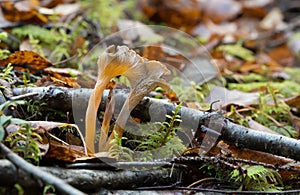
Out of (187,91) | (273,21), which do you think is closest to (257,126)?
(187,91)

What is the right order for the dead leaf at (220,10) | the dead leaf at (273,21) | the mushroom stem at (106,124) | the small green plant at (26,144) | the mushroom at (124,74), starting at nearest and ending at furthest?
the small green plant at (26,144), the mushroom at (124,74), the mushroom stem at (106,124), the dead leaf at (220,10), the dead leaf at (273,21)

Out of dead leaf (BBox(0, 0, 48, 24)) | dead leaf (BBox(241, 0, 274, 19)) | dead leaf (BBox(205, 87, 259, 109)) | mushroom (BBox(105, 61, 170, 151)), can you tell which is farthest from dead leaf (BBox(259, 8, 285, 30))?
mushroom (BBox(105, 61, 170, 151))

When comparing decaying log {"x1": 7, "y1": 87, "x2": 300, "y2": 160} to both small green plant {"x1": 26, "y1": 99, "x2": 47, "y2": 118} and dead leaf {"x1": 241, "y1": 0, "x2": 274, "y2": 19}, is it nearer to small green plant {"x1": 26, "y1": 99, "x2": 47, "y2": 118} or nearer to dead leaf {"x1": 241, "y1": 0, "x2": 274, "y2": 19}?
small green plant {"x1": 26, "y1": 99, "x2": 47, "y2": 118}

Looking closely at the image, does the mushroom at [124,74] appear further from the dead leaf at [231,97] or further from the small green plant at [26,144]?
the dead leaf at [231,97]

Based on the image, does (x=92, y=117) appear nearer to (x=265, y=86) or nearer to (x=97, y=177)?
(x=97, y=177)

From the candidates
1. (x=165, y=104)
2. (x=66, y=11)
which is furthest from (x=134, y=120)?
(x=66, y=11)

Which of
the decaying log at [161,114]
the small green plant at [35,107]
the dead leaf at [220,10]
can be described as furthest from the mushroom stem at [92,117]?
the dead leaf at [220,10]
